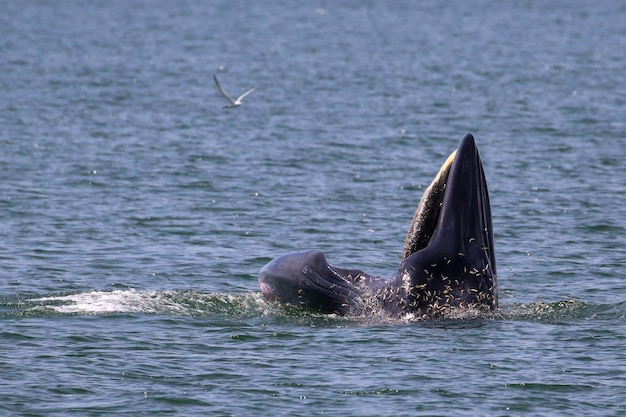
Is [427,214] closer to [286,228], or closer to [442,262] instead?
[442,262]

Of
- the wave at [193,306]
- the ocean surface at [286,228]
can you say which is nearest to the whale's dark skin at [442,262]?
the ocean surface at [286,228]

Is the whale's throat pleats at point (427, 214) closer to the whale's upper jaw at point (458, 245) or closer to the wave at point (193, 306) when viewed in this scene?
the whale's upper jaw at point (458, 245)

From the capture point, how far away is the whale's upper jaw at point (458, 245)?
2025 centimetres

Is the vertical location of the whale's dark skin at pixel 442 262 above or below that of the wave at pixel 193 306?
above

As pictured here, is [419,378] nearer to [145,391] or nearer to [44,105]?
[145,391]

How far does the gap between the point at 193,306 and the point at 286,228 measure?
7458 mm

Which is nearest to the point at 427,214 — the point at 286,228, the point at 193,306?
the point at 193,306

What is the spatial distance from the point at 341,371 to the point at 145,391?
2.79 m

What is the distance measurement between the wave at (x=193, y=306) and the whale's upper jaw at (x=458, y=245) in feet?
4.86

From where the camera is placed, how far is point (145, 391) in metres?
18.6

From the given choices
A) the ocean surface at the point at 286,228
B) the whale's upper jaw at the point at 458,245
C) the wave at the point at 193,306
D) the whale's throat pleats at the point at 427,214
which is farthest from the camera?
the wave at the point at 193,306

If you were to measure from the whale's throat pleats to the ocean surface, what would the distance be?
127 cm

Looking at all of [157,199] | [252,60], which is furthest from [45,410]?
[252,60]

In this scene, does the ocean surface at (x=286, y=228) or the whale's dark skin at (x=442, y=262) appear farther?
the whale's dark skin at (x=442, y=262)
